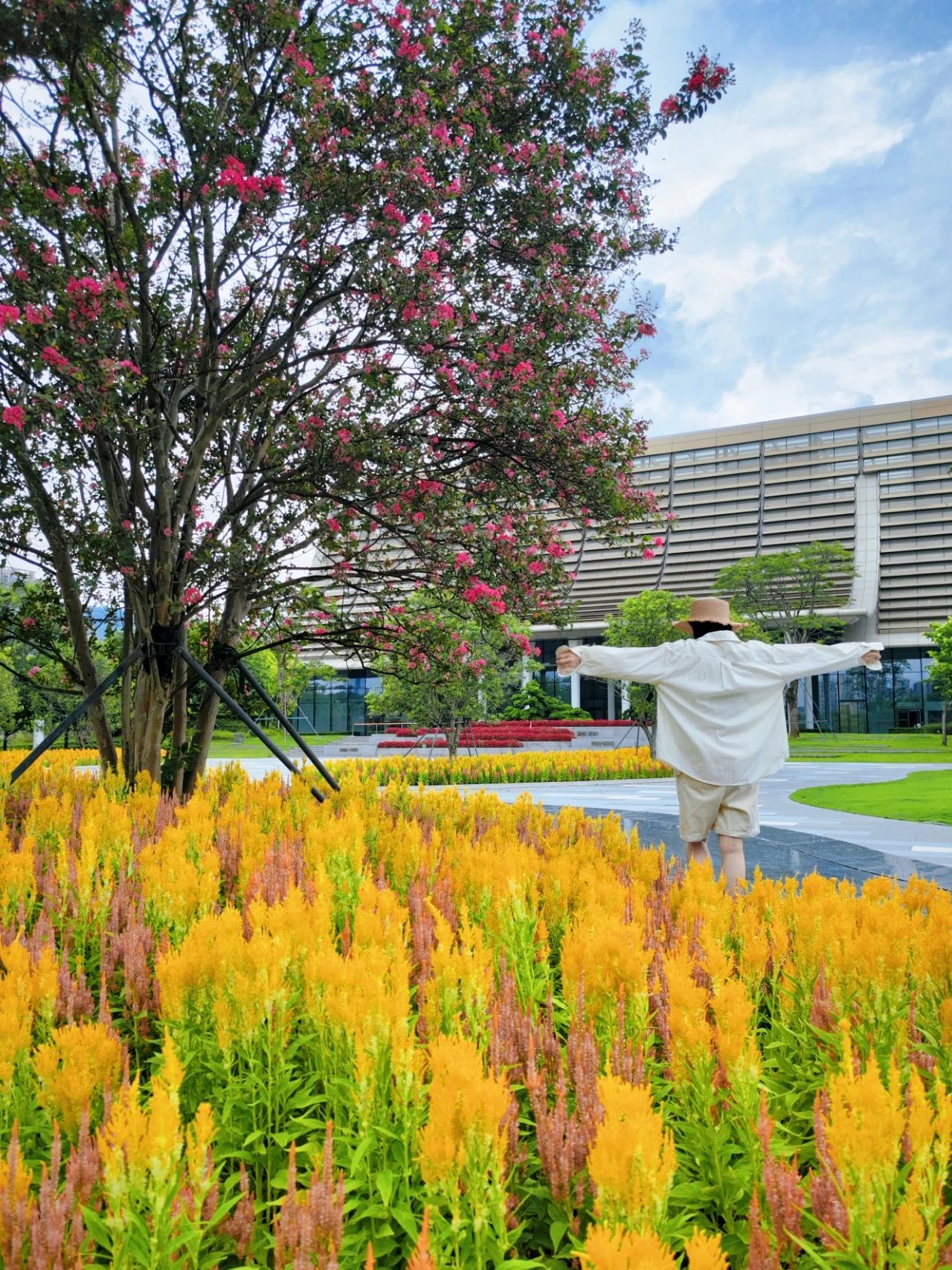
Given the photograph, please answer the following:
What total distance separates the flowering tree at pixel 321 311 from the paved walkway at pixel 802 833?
291 centimetres

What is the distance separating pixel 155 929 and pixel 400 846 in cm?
120

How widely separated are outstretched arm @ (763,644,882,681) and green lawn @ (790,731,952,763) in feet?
87.4

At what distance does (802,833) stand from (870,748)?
35.1 m

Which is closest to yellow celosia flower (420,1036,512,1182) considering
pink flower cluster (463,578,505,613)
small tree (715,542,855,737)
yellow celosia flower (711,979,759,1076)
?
yellow celosia flower (711,979,759,1076)

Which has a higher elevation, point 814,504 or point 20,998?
point 814,504

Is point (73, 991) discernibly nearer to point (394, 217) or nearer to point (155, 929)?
Result: point (155, 929)

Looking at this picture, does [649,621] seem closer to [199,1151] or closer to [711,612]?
[711,612]

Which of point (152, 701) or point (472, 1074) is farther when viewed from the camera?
point (152, 701)

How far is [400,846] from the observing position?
12.8 ft

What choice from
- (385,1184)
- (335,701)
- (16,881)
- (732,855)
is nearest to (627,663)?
(732,855)

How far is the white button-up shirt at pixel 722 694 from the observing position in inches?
207

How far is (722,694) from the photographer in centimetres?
530

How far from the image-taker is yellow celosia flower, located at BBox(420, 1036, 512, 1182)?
1274 millimetres

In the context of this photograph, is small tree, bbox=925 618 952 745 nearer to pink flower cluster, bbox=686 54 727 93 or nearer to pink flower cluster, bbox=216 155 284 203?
pink flower cluster, bbox=686 54 727 93
